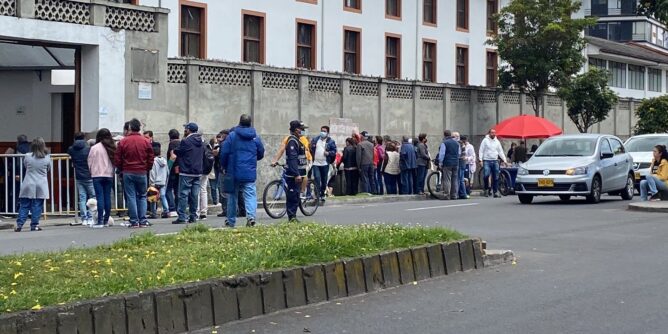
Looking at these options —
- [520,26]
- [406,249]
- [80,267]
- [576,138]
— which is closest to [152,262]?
[80,267]

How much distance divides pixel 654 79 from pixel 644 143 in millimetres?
43593

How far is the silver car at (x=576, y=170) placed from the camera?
78.4ft

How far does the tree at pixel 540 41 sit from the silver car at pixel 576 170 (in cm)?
1389

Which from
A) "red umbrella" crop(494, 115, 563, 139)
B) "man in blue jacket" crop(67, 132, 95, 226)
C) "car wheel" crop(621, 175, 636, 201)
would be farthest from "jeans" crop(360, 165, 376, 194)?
"man in blue jacket" crop(67, 132, 95, 226)

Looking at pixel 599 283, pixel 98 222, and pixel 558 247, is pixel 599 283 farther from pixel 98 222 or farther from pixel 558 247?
pixel 98 222

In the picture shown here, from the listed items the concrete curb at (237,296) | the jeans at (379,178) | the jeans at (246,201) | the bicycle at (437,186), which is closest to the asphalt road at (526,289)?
the concrete curb at (237,296)

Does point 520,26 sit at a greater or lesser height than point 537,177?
greater

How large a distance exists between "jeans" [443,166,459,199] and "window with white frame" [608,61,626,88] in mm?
37918

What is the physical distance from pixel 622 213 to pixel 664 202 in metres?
1.72

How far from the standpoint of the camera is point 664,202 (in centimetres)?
2273

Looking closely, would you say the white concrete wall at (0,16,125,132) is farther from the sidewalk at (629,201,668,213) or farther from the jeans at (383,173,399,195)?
the sidewalk at (629,201,668,213)

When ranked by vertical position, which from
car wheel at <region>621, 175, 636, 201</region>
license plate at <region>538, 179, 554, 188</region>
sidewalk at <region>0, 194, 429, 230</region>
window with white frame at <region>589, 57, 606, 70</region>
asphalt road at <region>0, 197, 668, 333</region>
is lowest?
asphalt road at <region>0, 197, 668, 333</region>

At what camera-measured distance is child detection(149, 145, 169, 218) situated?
21.2 m

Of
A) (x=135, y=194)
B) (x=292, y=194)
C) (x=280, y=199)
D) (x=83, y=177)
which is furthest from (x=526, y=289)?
(x=83, y=177)
